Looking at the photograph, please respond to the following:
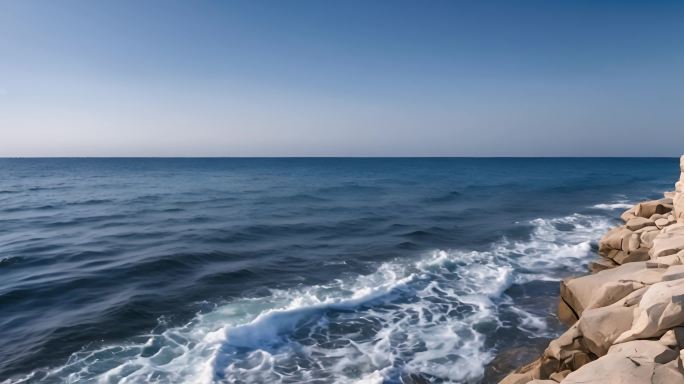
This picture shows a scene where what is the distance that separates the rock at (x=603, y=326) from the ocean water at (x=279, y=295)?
88.9 inches

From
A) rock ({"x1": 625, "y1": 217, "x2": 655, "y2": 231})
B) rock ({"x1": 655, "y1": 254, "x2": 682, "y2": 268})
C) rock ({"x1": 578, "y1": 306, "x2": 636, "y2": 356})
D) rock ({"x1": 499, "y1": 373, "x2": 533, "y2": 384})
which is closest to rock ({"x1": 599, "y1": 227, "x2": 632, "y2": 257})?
rock ({"x1": 625, "y1": 217, "x2": 655, "y2": 231})

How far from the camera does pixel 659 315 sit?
23.1 ft

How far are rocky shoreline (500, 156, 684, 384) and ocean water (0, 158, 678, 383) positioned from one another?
160 centimetres

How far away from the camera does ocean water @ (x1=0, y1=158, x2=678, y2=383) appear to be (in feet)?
33.0

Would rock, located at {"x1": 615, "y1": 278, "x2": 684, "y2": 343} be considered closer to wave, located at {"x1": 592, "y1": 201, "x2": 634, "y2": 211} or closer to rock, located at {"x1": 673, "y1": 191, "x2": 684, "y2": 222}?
rock, located at {"x1": 673, "y1": 191, "x2": 684, "y2": 222}

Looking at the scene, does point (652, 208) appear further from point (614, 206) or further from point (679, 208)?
point (614, 206)

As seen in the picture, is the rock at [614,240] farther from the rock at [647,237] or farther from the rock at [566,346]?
the rock at [566,346]

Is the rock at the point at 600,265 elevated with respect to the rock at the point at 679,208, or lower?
lower

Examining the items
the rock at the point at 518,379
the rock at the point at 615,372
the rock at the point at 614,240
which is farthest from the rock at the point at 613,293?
the rock at the point at 614,240

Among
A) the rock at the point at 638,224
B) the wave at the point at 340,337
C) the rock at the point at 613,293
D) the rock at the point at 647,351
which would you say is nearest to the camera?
the rock at the point at 647,351

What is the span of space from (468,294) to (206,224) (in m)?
18.9

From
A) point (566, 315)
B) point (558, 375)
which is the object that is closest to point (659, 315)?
point (558, 375)

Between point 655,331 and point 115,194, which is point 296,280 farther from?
point 115,194

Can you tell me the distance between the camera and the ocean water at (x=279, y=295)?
10055 mm
